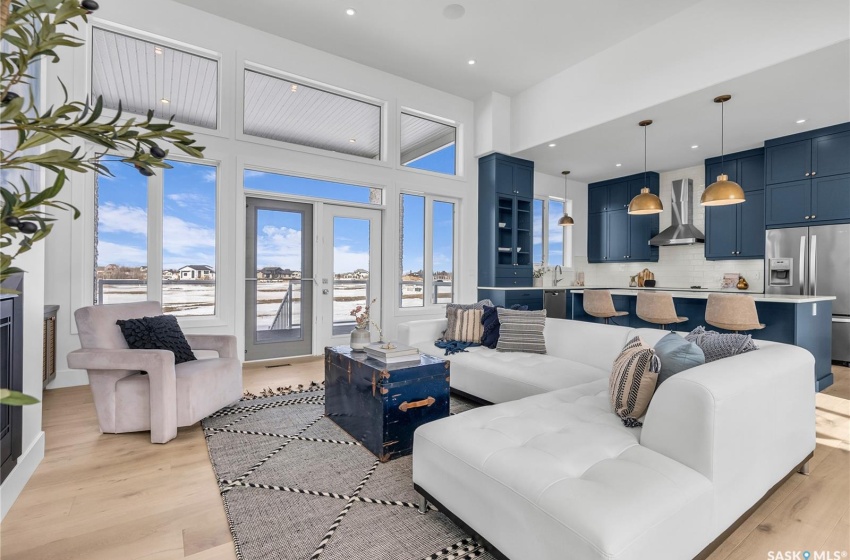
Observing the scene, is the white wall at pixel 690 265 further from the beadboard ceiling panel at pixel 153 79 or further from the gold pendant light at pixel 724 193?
the beadboard ceiling panel at pixel 153 79

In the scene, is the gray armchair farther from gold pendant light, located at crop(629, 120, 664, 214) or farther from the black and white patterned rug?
gold pendant light, located at crop(629, 120, 664, 214)

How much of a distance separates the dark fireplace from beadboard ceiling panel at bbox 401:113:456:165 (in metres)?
4.59

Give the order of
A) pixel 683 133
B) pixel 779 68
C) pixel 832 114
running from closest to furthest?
pixel 779 68 → pixel 832 114 → pixel 683 133

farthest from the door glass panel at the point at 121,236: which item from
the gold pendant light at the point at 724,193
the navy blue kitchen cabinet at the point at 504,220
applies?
the gold pendant light at the point at 724,193

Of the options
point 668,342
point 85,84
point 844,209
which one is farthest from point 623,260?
point 85,84

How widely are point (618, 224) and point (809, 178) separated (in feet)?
9.27

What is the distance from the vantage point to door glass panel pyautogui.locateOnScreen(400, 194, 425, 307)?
6047 millimetres

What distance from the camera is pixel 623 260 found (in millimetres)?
7727

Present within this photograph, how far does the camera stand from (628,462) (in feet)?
4.92

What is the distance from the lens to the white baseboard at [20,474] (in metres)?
1.87

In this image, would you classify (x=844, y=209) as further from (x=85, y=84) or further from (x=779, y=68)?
(x=85, y=84)

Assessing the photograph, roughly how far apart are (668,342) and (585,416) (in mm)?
547

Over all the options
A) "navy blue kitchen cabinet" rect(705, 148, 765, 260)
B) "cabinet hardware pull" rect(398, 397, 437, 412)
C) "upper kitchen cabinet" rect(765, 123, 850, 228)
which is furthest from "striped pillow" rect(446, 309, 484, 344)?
"navy blue kitchen cabinet" rect(705, 148, 765, 260)

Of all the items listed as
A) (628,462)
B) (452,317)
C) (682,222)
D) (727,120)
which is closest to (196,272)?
(452,317)
